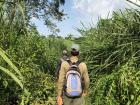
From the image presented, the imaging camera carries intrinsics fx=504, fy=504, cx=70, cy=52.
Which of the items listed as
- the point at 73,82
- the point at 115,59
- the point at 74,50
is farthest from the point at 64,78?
the point at 115,59

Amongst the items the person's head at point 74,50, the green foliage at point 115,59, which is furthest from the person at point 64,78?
the green foliage at point 115,59

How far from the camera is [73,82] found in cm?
734

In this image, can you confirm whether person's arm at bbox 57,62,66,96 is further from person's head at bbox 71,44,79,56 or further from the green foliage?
the green foliage

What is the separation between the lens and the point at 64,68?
24.4 ft

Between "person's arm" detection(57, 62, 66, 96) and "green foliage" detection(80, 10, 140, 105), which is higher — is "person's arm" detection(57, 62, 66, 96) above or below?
below

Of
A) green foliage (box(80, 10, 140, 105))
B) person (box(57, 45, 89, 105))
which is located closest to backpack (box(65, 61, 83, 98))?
person (box(57, 45, 89, 105))

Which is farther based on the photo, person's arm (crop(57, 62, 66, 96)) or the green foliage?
the green foliage

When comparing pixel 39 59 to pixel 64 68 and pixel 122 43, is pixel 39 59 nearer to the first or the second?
pixel 122 43

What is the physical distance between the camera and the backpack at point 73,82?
735 cm

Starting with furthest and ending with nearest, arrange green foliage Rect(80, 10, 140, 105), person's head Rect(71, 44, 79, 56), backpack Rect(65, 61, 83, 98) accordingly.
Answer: green foliage Rect(80, 10, 140, 105)
person's head Rect(71, 44, 79, 56)
backpack Rect(65, 61, 83, 98)

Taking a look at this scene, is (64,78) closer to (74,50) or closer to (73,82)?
(73,82)

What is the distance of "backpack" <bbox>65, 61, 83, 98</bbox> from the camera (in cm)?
735

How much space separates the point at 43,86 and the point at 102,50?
5.71 ft

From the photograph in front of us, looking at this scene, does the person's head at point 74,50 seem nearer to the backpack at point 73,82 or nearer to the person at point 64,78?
the person at point 64,78
